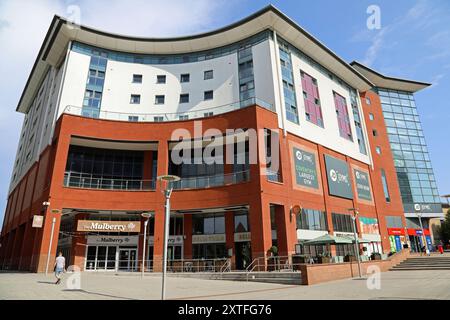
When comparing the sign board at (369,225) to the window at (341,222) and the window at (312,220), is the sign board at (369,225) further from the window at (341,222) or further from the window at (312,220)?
the window at (312,220)

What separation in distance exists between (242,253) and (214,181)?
22.8 ft

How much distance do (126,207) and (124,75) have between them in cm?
1557

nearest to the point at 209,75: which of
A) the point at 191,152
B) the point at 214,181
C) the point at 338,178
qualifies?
the point at 191,152

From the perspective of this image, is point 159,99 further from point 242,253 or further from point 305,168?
point 242,253

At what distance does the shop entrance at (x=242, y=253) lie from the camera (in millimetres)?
26664

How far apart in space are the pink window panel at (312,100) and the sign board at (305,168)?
16.4 ft

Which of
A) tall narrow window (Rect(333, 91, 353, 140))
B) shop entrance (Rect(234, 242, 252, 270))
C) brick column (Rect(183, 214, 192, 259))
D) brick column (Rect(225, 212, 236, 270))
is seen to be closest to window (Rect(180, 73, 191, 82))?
brick column (Rect(183, 214, 192, 259))

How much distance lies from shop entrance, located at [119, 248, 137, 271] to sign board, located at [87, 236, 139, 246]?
0.68 metres

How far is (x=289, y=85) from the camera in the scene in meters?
31.7

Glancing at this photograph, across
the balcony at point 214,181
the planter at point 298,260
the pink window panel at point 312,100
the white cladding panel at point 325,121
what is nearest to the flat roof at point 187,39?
the white cladding panel at point 325,121

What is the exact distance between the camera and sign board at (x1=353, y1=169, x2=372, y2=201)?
37.7 meters

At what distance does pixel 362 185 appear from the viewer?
127 ft

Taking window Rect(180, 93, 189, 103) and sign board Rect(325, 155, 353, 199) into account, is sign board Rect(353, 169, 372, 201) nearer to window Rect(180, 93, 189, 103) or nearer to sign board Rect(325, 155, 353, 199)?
sign board Rect(325, 155, 353, 199)

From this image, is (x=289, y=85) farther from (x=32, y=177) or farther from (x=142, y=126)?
(x=32, y=177)
